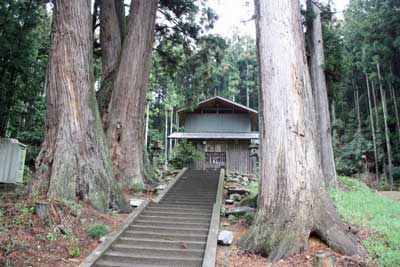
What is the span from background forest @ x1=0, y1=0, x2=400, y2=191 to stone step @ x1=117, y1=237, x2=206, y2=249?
856 centimetres

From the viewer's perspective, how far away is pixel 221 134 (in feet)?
60.3

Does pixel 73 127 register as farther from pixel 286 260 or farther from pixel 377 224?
pixel 377 224

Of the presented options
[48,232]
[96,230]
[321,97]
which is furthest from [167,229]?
[321,97]

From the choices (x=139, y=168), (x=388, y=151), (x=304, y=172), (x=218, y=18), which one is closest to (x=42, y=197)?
(x=139, y=168)

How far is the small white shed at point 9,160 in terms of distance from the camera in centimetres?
1017

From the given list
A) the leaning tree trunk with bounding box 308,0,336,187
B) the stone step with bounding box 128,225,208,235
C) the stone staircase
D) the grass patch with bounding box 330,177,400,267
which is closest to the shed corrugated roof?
the leaning tree trunk with bounding box 308,0,336,187

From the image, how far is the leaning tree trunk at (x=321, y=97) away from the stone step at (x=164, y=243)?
22.8 ft

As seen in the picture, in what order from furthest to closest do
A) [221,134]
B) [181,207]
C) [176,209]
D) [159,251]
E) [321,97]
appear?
[221,134]
[321,97]
[181,207]
[176,209]
[159,251]

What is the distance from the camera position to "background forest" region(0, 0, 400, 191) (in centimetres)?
1152

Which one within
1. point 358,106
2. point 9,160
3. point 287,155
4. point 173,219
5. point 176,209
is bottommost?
point 173,219

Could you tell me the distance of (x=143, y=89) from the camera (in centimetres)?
1009

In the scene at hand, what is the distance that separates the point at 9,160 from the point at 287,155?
9719mm

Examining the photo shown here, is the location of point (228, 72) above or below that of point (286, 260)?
above

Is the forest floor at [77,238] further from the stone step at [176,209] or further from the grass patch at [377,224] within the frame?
the stone step at [176,209]
